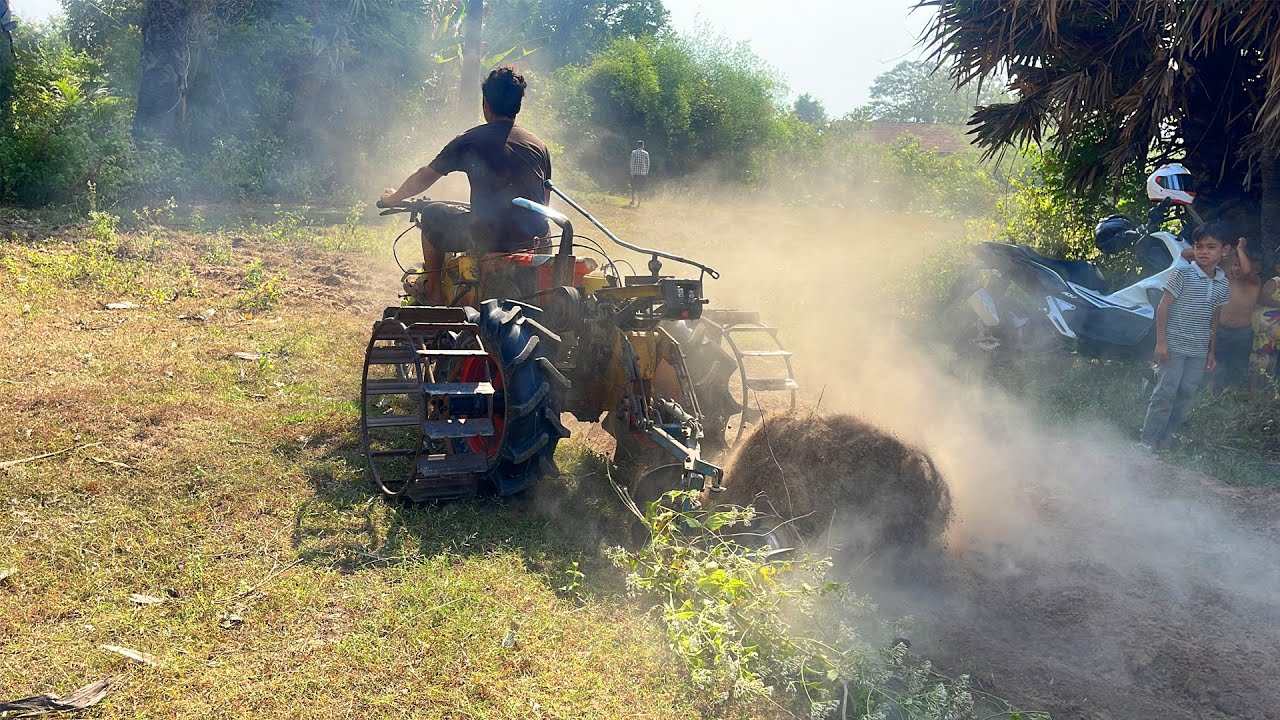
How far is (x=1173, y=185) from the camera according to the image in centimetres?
875

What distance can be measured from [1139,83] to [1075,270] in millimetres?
1997

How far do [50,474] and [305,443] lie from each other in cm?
142

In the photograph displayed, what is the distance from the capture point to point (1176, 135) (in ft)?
31.2

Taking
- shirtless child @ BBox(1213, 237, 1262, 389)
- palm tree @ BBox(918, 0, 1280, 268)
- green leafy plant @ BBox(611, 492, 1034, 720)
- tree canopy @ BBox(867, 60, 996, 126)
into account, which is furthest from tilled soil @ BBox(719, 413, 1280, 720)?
tree canopy @ BBox(867, 60, 996, 126)

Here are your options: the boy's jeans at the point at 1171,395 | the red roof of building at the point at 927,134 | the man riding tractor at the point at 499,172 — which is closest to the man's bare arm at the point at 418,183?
the man riding tractor at the point at 499,172

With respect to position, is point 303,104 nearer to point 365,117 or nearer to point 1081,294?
point 365,117

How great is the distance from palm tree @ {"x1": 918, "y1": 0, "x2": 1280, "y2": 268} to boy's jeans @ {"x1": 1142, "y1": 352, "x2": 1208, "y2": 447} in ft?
7.18

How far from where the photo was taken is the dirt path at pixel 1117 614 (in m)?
3.68

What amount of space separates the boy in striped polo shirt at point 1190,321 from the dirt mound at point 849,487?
3381mm

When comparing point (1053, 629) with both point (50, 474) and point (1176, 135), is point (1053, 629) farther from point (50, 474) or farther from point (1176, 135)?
point (1176, 135)

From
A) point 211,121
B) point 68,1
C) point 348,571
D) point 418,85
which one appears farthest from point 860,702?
point 68,1

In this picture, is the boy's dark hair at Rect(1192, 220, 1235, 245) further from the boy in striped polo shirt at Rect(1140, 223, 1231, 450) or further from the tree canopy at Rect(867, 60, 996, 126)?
the tree canopy at Rect(867, 60, 996, 126)

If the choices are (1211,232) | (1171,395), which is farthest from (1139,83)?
(1171,395)

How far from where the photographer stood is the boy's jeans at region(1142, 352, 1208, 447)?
692 cm
